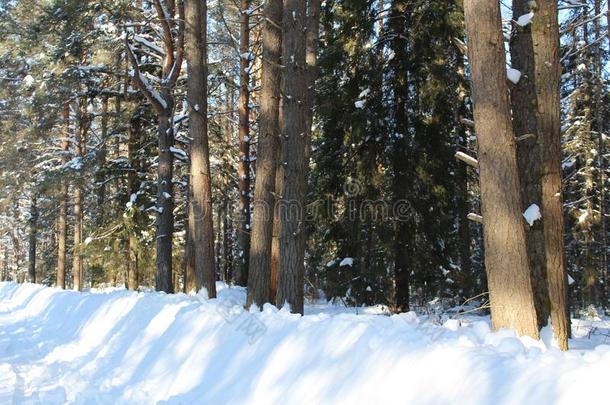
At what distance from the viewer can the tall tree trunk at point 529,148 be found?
252 inches

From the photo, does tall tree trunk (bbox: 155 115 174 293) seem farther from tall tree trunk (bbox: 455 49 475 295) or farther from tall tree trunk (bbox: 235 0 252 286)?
tall tree trunk (bbox: 455 49 475 295)

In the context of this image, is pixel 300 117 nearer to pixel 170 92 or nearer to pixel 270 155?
pixel 270 155

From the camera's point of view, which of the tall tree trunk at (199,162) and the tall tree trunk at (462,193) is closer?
the tall tree trunk at (199,162)

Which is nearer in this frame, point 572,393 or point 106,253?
point 572,393

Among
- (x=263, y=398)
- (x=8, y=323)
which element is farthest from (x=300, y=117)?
(x=8, y=323)

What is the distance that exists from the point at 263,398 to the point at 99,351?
523cm

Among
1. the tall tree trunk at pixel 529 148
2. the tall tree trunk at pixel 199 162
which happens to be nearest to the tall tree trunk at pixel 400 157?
the tall tree trunk at pixel 199 162

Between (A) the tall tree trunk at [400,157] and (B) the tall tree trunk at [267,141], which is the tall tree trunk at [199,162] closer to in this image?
(B) the tall tree trunk at [267,141]

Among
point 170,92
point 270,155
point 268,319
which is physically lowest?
point 268,319

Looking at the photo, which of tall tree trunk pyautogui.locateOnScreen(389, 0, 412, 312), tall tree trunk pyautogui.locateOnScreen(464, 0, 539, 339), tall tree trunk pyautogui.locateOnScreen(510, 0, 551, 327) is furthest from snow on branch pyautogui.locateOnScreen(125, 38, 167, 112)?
tall tree trunk pyautogui.locateOnScreen(464, 0, 539, 339)

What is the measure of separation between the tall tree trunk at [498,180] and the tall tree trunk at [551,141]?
141cm

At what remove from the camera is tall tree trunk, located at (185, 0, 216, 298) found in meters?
10.9

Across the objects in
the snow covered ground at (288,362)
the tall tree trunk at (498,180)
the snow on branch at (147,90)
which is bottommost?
the snow covered ground at (288,362)

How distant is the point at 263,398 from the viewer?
474 cm
